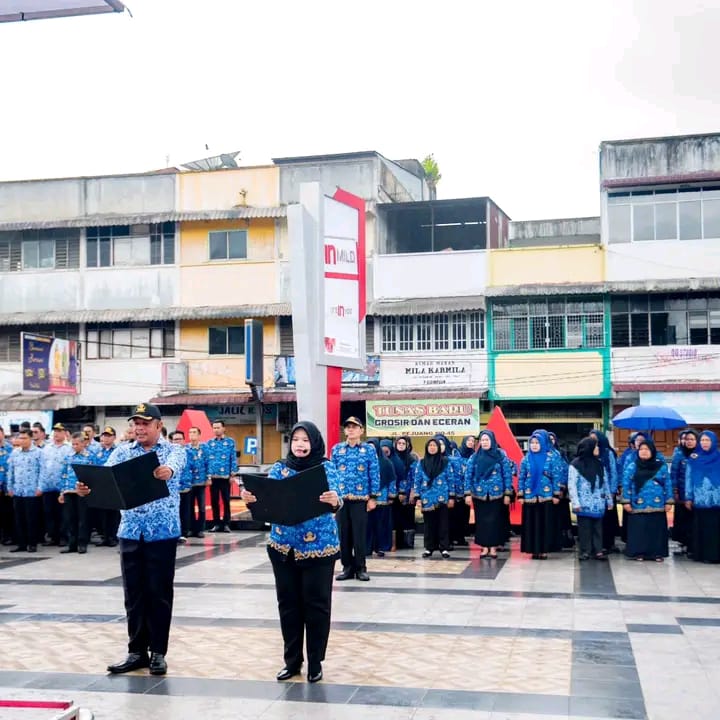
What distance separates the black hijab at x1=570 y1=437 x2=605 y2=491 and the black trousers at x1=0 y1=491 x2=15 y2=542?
7854mm

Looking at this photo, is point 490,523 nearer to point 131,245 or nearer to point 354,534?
point 354,534

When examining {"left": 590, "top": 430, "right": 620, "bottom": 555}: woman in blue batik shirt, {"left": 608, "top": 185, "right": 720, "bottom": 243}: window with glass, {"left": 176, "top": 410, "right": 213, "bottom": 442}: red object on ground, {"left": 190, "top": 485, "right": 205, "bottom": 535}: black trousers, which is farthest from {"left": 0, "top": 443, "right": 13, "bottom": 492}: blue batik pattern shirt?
{"left": 608, "top": 185, "right": 720, "bottom": 243}: window with glass

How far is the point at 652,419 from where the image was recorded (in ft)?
47.7

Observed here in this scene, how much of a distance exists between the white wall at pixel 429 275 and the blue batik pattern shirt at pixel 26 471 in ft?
47.3

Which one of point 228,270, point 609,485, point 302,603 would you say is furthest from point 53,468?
point 228,270

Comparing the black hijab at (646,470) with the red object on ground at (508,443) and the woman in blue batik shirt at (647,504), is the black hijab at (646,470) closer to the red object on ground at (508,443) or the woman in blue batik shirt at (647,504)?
the woman in blue batik shirt at (647,504)

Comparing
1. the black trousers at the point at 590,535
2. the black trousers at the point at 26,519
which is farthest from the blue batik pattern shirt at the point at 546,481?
the black trousers at the point at 26,519

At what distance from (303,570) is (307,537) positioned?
214 mm

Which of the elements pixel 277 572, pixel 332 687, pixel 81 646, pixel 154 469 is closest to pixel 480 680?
pixel 332 687

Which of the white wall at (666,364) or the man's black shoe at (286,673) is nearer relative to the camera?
the man's black shoe at (286,673)

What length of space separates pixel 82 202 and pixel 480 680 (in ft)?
83.4

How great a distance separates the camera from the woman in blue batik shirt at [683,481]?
12609 millimetres

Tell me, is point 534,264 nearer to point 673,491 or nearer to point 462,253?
point 462,253

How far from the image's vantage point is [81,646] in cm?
743
